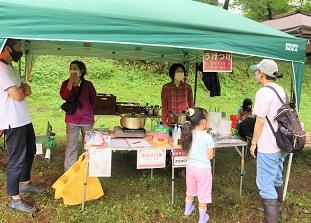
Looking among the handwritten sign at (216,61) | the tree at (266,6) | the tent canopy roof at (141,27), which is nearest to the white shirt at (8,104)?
the tent canopy roof at (141,27)

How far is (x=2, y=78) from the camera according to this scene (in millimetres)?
3414

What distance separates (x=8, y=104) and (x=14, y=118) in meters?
0.15

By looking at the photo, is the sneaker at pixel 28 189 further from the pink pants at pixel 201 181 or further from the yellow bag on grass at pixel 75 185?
the pink pants at pixel 201 181

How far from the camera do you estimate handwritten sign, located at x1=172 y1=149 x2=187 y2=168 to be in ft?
12.7

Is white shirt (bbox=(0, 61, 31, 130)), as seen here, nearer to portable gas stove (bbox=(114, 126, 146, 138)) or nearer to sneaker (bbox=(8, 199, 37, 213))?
sneaker (bbox=(8, 199, 37, 213))

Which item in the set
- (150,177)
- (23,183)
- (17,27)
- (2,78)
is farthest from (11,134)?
(150,177)

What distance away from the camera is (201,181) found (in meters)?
3.60

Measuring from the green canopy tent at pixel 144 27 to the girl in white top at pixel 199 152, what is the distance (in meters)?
0.76

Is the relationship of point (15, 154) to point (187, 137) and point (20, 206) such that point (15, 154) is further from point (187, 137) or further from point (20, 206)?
point (187, 137)

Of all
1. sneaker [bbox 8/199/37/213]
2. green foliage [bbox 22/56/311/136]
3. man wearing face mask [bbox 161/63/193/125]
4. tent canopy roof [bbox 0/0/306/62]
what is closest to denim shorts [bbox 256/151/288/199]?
tent canopy roof [bbox 0/0/306/62]

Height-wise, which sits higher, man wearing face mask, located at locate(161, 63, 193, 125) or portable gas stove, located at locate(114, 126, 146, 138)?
man wearing face mask, located at locate(161, 63, 193, 125)

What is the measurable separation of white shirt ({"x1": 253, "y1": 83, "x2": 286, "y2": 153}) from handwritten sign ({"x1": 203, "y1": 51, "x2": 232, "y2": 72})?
2.05ft

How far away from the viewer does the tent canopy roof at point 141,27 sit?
3133 mm

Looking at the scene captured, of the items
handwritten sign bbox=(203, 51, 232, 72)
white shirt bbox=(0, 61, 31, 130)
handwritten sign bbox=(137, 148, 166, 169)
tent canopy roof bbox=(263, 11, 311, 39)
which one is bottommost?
handwritten sign bbox=(137, 148, 166, 169)
